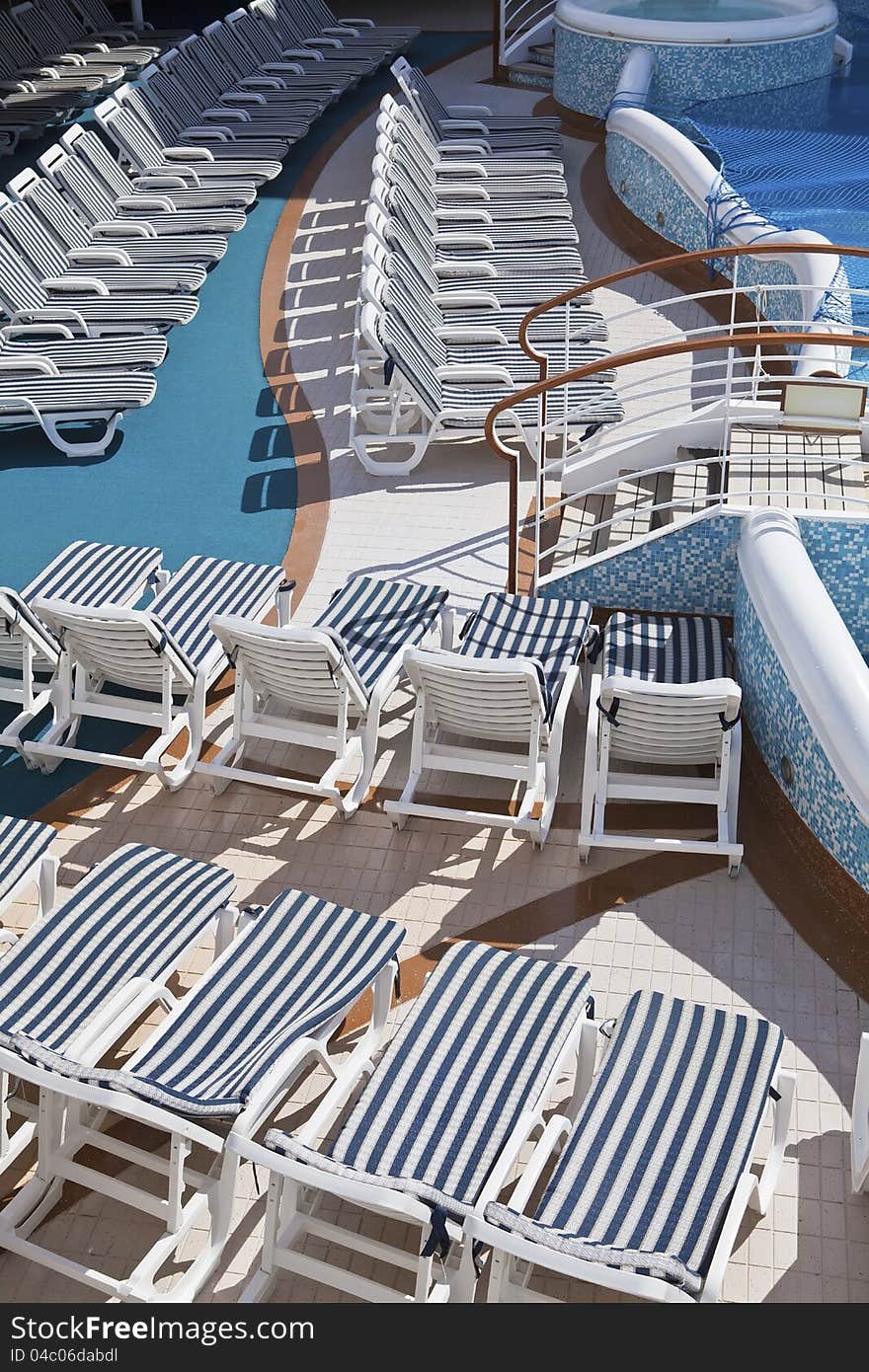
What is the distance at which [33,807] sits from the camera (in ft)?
19.3

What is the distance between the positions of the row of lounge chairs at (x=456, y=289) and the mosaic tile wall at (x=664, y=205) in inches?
21.4

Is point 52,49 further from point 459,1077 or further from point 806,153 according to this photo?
point 459,1077

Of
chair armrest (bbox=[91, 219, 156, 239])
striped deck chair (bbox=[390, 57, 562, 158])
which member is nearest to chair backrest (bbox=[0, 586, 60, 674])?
chair armrest (bbox=[91, 219, 156, 239])

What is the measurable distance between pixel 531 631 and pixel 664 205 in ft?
20.8

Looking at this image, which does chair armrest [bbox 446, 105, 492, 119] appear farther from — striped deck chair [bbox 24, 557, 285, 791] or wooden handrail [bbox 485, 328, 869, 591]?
striped deck chair [bbox 24, 557, 285, 791]

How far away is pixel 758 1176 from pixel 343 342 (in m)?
6.88

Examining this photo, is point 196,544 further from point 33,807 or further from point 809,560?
point 809,560

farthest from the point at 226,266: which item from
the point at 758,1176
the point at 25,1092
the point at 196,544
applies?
the point at 758,1176

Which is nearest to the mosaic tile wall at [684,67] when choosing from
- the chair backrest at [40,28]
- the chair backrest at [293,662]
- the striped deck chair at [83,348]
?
the chair backrest at [40,28]

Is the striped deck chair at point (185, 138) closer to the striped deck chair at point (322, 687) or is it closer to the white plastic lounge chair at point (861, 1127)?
the striped deck chair at point (322, 687)

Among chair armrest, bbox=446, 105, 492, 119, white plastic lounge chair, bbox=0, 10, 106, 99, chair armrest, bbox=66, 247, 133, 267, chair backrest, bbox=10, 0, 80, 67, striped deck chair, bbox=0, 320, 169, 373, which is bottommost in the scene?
striped deck chair, bbox=0, 320, 169, 373

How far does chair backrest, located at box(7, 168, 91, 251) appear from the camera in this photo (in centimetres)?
991

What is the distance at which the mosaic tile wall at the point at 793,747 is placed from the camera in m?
5.12

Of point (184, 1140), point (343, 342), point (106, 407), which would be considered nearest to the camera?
point (184, 1140)
